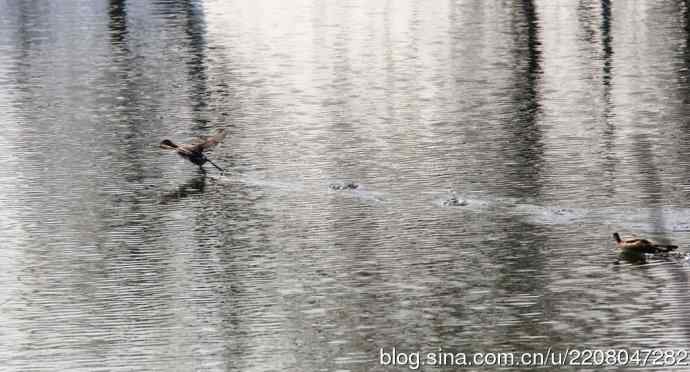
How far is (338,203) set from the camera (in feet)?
66.2

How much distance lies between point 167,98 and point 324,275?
47.2ft

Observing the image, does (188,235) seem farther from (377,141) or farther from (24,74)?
(24,74)

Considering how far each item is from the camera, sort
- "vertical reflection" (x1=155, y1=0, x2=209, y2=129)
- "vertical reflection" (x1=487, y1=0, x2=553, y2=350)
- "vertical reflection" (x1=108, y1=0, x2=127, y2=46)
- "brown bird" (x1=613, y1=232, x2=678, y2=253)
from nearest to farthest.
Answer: "vertical reflection" (x1=487, y1=0, x2=553, y2=350) → "brown bird" (x1=613, y1=232, x2=678, y2=253) → "vertical reflection" (x1=155, y1=0, x2=209, y2=129) → "vertical reflection" (x1=108, y1=0, x2=127, y2=46)

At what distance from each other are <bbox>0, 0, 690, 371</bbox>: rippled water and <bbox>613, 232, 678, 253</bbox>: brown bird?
0.55 ft

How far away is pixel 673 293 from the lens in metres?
15.3

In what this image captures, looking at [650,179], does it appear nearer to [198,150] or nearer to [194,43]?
[198,150]

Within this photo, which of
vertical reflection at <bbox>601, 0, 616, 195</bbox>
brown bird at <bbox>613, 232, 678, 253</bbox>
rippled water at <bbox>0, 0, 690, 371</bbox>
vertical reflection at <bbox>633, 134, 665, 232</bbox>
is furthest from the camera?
vertical reflection at <bbox>601, 0, 616, 195</bbox>

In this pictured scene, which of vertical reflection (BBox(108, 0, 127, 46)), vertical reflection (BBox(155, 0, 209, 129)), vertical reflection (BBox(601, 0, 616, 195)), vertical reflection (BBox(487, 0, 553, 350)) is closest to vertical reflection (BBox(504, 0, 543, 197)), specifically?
vertical reflection (BBox(487, 0, 553, 350))

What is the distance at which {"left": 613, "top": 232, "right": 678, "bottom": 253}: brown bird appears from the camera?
16609mm

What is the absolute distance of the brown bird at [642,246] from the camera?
54.5 feet

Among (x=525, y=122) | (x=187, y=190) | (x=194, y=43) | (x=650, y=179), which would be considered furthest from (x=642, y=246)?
(x=194, y=43)

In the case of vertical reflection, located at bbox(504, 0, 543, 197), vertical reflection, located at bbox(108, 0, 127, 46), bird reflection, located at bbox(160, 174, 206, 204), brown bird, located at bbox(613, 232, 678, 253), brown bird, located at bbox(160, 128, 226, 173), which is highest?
brown bird, located at bbox(613, 232, 678, 253)

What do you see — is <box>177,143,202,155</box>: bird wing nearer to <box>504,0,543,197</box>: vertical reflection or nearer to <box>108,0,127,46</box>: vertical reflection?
<box>504,0,543,197</box>: vertical reflection

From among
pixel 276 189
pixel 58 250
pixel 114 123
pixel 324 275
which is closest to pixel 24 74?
pixel 114 123
